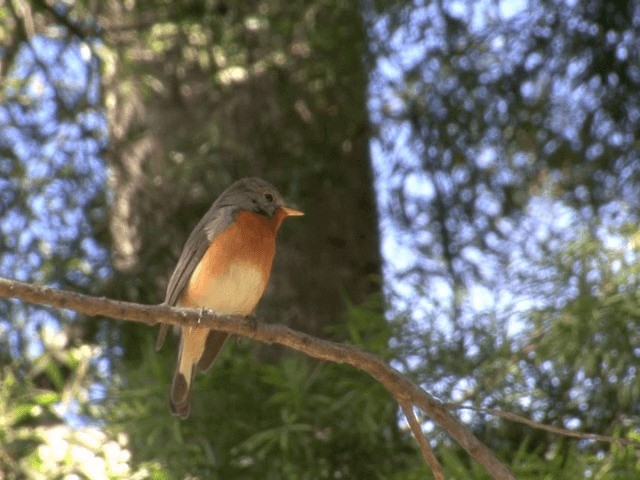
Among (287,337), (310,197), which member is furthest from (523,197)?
(287,337)

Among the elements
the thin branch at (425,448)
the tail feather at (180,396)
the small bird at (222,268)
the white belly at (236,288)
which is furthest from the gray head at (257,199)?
the thin branch at (425,448)

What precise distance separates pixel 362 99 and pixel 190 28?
2.94 feet

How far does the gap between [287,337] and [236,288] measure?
109cm

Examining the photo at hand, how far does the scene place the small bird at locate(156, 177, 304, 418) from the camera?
13.1 feet

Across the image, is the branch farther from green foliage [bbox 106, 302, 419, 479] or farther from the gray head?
green foliage [bbox 106, 302, 419, 479]

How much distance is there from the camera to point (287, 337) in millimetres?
2904

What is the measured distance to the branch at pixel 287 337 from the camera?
2.61 metres

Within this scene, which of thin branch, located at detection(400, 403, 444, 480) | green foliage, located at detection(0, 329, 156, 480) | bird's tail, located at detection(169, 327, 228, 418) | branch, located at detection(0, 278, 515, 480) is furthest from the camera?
green foliage, located at detection(0, 329, 156, 480)

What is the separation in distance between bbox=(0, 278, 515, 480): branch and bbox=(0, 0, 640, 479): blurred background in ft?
4.41

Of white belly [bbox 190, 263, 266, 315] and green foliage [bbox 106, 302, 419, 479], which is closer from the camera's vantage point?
white belly [bbox 190, 263, 266, 315]

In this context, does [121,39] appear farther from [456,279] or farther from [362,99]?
[456,279]

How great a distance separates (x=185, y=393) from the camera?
13.3 feet

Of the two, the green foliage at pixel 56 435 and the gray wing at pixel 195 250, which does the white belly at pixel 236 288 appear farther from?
the green foliage at pixel 56 435

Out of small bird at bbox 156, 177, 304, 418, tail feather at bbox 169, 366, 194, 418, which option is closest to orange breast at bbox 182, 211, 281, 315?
small bird at bbox 156, 177, 304, 418
